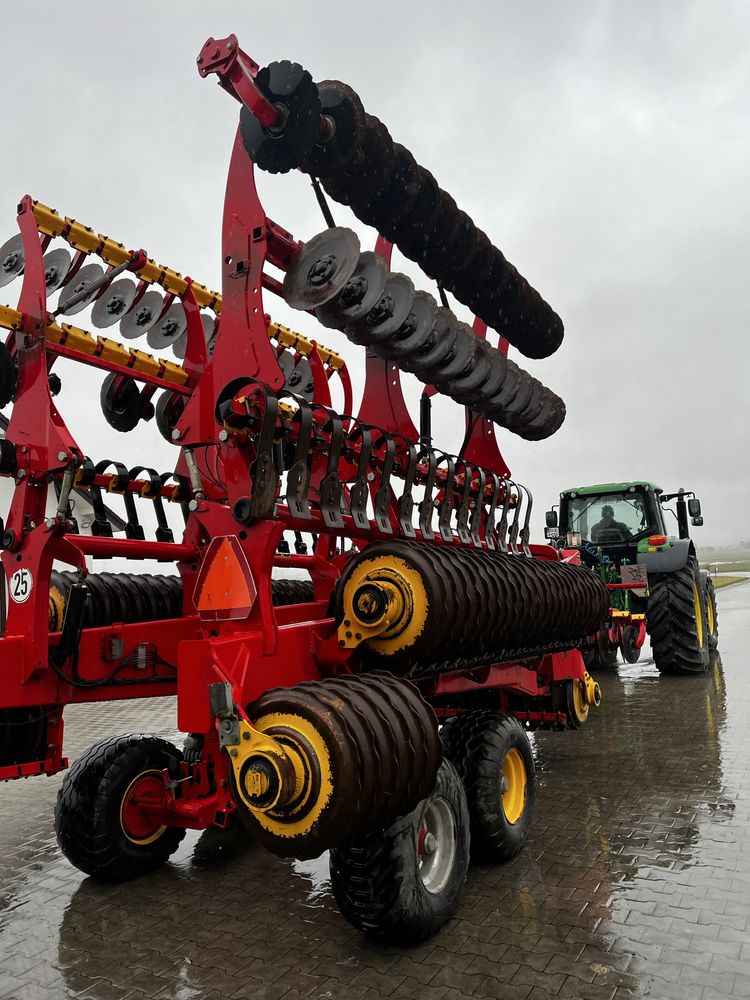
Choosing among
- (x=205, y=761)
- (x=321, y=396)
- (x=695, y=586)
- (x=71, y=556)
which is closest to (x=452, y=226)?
(x=321, y=396)

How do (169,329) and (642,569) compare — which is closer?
(169,329)

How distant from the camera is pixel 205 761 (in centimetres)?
361

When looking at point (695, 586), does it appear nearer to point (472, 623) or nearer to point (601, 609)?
point (601, 609)

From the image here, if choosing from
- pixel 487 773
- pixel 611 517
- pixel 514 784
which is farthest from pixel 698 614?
pixel 487 773

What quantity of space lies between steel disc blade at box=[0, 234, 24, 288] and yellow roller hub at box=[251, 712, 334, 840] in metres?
3.66

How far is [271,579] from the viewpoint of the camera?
3.91 metres

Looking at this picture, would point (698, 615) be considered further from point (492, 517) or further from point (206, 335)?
point (206, 335)

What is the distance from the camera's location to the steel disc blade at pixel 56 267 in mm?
4973

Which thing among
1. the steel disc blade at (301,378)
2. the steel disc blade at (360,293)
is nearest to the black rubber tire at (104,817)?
the steel disc blade at (360,293)

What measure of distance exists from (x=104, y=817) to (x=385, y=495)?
7.29ft

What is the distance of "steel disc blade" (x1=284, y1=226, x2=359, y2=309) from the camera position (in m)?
4.08

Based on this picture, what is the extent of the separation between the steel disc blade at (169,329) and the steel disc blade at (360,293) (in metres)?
1.77

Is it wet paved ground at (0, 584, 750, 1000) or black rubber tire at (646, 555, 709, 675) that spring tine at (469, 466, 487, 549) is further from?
black rubber tire at (646, 555, 709, 675)

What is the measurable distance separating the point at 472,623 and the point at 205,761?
1422mm
